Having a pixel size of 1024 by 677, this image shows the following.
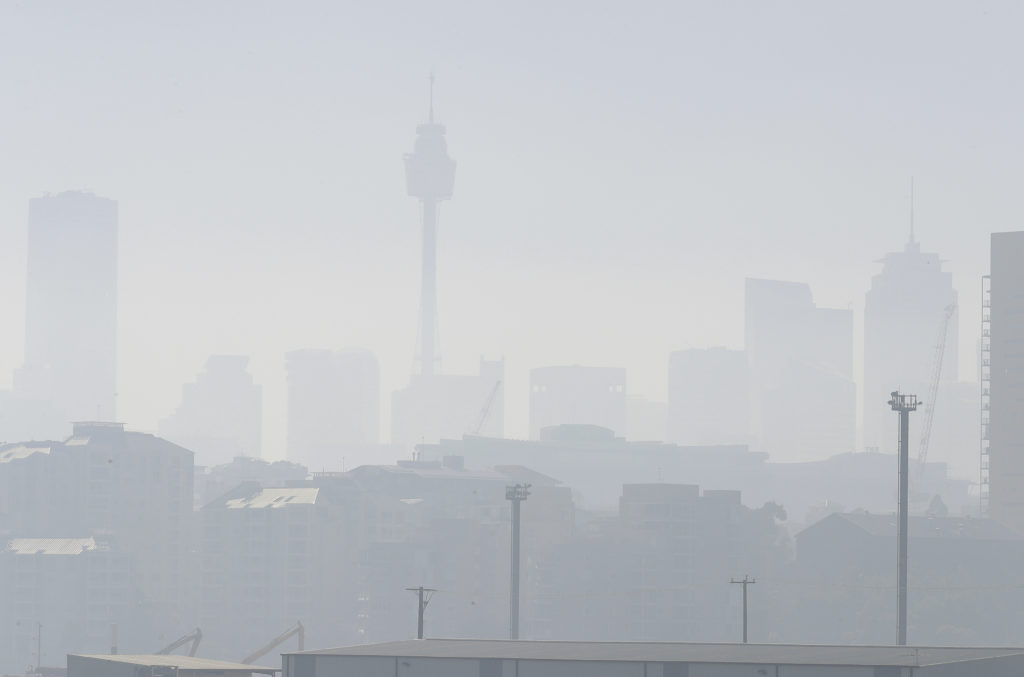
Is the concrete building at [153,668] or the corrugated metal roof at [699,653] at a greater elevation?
the corrugated metal roof at [699,653]

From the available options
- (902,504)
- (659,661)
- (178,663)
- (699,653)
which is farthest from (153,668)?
(902,504)

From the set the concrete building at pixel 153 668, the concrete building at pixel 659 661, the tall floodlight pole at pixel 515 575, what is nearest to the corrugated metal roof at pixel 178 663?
the concrete building at pixel 153 668

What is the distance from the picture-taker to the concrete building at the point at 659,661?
54.3 m

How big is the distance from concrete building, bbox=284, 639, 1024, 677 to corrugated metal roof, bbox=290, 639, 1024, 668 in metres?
0.04

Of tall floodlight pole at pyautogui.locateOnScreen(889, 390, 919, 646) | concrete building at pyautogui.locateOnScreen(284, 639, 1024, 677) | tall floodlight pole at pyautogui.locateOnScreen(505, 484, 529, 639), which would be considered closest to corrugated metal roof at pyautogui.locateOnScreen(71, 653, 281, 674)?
concrete building at pyautogui.locateOnScreen(284, 639, 1024, 677)

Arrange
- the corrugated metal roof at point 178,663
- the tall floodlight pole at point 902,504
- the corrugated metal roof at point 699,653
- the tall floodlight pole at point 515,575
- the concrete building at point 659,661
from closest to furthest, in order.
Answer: the concrete building at point 659,661 → the corrugated metal roof at point 699,653 → the corrugated metal roof at point 178,663 → the tall floodlight pole at point 902,504 → the tall floodlight pole at point 515,575

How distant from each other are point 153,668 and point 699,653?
30.4 m

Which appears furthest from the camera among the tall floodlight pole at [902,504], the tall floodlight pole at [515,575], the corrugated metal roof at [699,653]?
the tall floodlight pole at [515,575]

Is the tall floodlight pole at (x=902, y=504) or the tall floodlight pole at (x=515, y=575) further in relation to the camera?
the tall floodlight pole at (x=515, y=575)

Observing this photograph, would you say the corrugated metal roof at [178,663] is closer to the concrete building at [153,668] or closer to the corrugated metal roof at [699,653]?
the concrete building at [153,668]

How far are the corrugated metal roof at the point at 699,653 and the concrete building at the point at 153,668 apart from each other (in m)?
13.5

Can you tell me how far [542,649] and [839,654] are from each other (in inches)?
492

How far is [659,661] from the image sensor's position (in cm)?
5600

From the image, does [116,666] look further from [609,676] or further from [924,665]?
[924,665]
